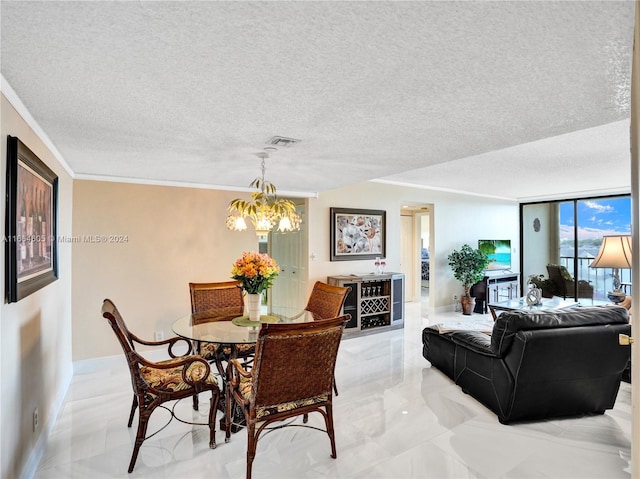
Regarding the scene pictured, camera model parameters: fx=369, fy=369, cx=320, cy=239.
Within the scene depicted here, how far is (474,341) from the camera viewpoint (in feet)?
10.4

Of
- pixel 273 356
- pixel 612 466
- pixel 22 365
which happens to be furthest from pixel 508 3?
pixel 22 365

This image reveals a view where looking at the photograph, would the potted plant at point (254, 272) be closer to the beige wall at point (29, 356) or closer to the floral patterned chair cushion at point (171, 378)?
the floral patterned chair cushion at point (171, 378)

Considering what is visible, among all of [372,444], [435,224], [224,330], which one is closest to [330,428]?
[372,444]

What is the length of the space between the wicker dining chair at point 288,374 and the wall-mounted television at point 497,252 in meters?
6.24

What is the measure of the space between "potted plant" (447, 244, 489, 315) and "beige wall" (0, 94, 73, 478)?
6.12 meters

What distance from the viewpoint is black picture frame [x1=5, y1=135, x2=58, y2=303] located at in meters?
1.81

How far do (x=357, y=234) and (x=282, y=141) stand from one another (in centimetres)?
342

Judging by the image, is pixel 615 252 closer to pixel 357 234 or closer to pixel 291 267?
pixel 357 234

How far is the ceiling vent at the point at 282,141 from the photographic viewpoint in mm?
2617

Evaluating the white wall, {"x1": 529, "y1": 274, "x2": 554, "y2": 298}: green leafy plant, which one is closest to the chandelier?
the white wall

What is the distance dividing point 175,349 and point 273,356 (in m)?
2.89

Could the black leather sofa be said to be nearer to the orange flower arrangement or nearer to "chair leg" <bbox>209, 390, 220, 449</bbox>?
the orange flower arrangement

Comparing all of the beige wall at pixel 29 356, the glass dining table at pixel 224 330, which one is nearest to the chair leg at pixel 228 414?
the glass dining table at pixel 224 330

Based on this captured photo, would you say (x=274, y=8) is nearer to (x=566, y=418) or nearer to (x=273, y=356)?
(x=273, y=356)
